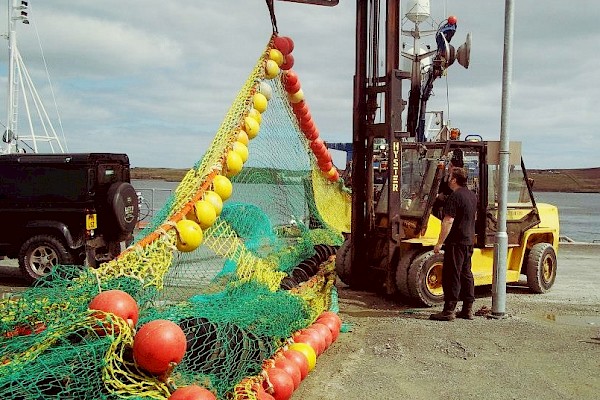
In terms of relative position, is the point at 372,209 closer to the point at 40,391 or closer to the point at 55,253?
the point at 55,253

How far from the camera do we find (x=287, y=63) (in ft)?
25.6

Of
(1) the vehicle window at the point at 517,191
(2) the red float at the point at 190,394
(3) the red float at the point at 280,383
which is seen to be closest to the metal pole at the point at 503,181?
(1) the vehicle window at the point at 517,191

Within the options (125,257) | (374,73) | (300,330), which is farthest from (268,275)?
(374,73)

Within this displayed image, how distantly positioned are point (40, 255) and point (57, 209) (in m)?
0.86

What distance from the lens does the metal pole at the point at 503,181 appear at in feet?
28.0

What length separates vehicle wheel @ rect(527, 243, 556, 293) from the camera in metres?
10.5

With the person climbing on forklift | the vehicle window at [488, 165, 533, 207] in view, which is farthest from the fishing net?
the vehicle window at [488, 165, 533, 207]

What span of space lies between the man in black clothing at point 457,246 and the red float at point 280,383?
143 inches

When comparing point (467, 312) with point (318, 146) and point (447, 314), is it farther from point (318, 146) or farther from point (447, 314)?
point (318, 146)

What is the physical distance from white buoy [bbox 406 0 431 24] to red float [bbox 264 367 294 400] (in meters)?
14.3

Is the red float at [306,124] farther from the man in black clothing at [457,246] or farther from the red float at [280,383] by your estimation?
the red float at [280,383]

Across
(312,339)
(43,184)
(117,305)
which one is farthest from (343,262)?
(117,305)

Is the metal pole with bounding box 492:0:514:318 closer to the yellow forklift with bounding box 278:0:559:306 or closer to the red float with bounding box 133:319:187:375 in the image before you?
the yellow forklift with bounding box 278:0:559:306

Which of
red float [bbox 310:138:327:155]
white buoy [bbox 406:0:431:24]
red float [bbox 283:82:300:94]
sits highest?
white buoy [bbox 406:0:431:24]
